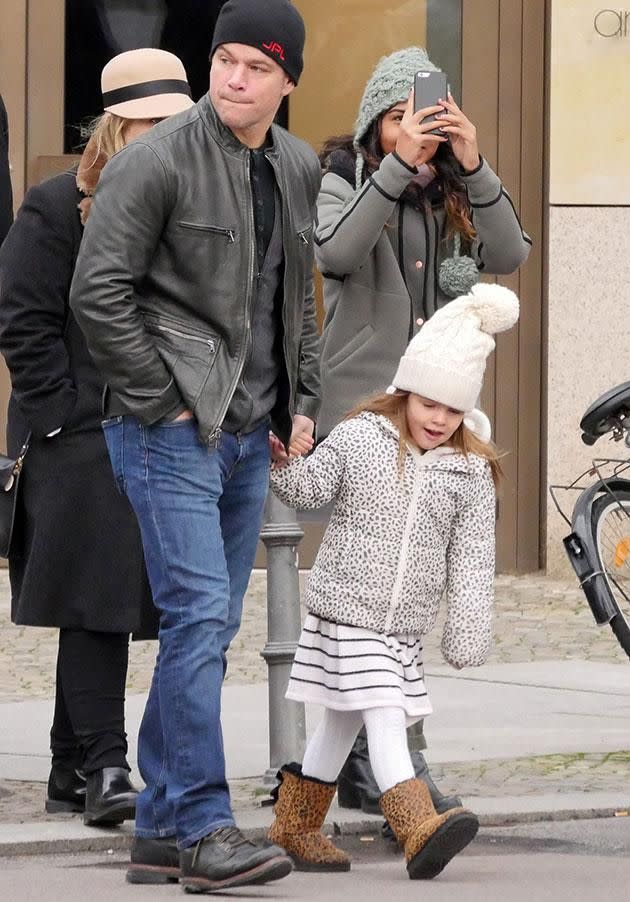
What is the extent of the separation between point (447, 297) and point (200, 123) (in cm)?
118

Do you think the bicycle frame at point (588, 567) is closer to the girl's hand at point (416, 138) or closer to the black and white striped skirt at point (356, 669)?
the girl's hand at point (416, 138)

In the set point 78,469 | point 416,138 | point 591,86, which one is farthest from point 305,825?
point 591,86

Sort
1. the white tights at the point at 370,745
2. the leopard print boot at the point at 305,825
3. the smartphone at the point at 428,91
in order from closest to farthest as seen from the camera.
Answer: the white tights at the point at 370,745 → the leopard print boot at the point at 305,825 → the smartphone at the point at 428,91

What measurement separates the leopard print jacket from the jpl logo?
932mm

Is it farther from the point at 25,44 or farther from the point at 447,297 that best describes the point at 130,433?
the point at 25,44

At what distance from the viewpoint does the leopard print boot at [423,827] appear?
4852 millimetres

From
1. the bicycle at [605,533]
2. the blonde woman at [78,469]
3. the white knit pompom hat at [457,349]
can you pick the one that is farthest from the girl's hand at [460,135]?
the bicycle at [605,533]

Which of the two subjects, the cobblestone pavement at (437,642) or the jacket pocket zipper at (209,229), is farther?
the cobblestone pavement at (437,642)

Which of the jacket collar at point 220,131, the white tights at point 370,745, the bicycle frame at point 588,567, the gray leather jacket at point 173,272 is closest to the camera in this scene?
the gray leather jacket at point 173,272

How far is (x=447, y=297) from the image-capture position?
5.85m

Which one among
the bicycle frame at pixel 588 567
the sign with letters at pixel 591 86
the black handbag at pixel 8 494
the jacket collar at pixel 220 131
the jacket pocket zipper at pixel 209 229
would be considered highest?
the sign with letters at pixel 591 86

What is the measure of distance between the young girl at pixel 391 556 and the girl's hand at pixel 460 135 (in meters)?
0.54

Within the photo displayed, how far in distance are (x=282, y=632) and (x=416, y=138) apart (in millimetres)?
1475

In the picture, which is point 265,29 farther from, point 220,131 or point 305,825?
point 305,825
